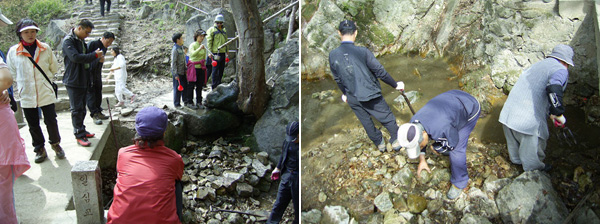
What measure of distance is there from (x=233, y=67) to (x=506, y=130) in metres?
8.23

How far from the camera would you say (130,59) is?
871 centimetres

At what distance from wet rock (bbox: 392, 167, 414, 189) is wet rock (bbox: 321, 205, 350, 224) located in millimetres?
409

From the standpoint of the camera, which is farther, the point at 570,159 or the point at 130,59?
the point at 130,59

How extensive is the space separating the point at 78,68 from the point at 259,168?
2.79 m

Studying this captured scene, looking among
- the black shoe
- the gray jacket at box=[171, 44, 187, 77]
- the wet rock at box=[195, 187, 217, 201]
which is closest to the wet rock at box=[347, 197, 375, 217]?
the black shoe

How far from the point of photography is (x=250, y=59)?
6.00m

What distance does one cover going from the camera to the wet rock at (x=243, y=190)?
5.28 meters

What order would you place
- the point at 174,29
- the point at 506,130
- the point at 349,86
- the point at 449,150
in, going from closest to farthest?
the point at 449,150, the point at 506,130, the point at 349,86, the point at 174,29

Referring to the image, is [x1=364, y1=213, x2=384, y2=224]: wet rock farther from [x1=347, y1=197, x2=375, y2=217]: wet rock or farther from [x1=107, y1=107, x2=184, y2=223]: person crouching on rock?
[x1=107, y1=107, x2=184, y2=223]: person crouching on rock

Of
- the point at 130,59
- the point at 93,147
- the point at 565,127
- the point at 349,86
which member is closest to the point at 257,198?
the point at 93,147

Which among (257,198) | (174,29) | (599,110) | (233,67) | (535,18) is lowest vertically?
(257,198)

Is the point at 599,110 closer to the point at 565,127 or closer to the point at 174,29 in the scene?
the point at 565,127

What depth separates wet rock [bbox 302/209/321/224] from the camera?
244 centimetres

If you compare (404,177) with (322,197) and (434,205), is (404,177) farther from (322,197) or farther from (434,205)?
(322,197)
